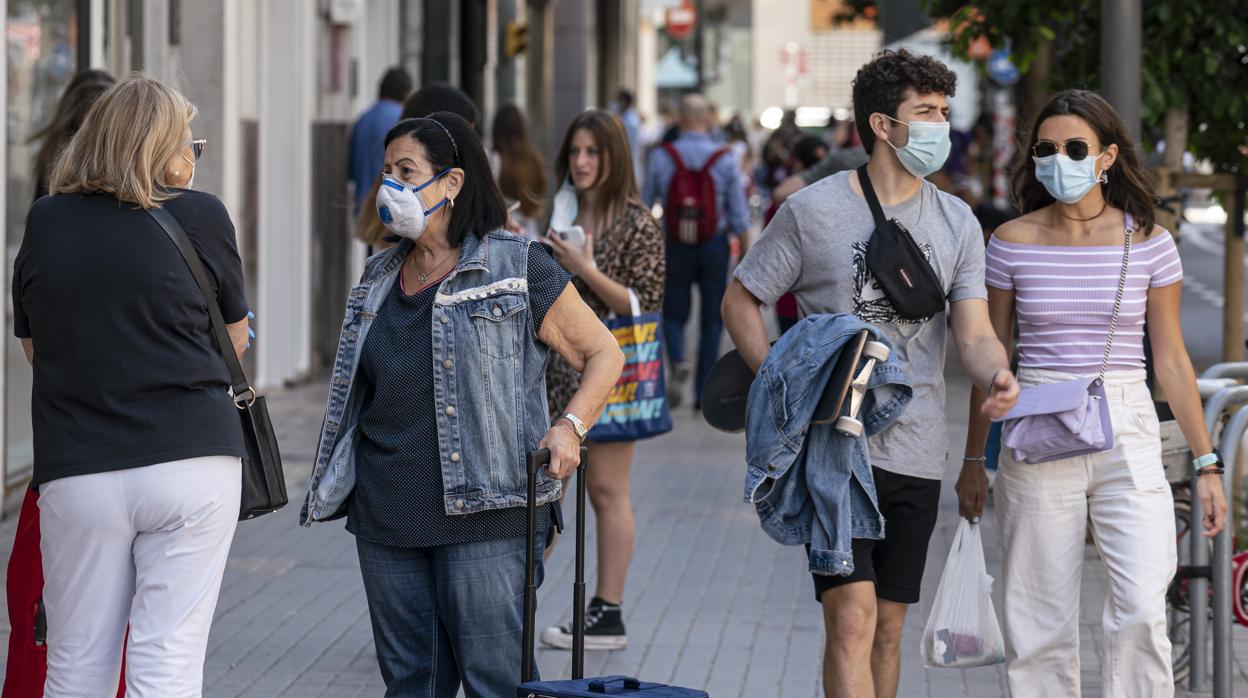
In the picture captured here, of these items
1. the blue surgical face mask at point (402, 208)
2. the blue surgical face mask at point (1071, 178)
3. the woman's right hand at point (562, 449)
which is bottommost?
the woman's right hand at point (562, 449)

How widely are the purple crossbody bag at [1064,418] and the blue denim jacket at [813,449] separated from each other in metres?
0.33

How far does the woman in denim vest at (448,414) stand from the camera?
13.7 ft

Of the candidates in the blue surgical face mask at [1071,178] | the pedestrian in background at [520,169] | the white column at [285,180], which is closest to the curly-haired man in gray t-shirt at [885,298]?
the blue surgical face mask at [1071,178]

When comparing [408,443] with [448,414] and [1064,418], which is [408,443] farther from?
[1064,418]

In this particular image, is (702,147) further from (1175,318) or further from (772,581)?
(1175,318)

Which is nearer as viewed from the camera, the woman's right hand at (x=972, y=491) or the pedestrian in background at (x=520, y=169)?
the woman's right hand at (x=972, y=491)

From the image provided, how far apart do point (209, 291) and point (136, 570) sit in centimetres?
62

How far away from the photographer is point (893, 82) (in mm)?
4699

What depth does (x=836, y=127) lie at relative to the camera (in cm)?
2367

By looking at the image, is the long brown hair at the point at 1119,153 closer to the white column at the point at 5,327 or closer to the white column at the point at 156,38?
the white column at the point at 5,327

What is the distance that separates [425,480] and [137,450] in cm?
61

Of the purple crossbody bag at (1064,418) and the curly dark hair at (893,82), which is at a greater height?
the curly dark hair at (893,82)

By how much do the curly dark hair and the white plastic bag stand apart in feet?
3.42

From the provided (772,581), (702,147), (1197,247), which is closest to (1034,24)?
(772,581)
